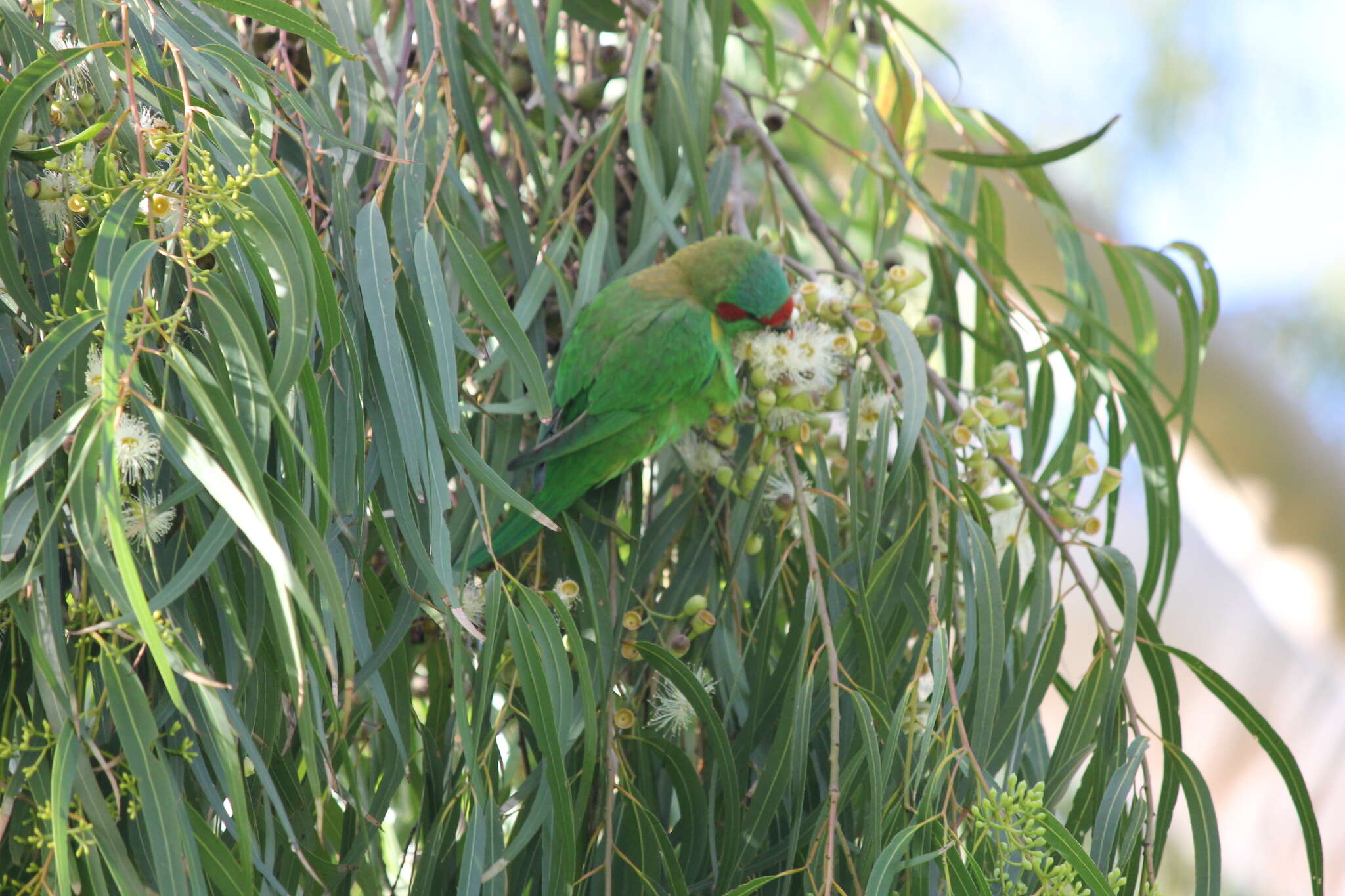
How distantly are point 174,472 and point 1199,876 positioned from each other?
2.74 feet

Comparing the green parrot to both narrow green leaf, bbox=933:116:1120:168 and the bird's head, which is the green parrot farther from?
narrow green leaf, bbox=933:116:1120:168

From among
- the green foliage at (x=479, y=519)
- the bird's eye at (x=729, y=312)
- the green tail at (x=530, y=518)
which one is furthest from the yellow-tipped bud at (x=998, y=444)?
the green tail at (x=530, y=518)

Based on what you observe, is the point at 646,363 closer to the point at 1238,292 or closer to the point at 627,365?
the point at 627,365

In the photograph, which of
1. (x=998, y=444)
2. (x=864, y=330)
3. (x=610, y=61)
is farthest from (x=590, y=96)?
(x=998, y=444)

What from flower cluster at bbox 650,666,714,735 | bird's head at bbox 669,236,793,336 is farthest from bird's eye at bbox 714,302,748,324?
flower cluster at bbox 650,666,714,735

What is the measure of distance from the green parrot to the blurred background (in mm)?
917

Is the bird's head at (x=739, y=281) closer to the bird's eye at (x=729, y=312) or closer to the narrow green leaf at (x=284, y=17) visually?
the bird's eye at (x=729, y=312)

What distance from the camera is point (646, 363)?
3.12 feet

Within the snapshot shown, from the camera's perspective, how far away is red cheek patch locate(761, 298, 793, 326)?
3.31ft

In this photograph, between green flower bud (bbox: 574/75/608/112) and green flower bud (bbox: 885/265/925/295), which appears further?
green flower bud (bbox: 574/75/608/112)

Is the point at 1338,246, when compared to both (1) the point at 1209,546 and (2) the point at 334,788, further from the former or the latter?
(2) the point at 334,788

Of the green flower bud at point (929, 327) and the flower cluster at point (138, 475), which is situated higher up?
the green flower bud at point (929, 327)

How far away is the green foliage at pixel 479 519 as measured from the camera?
1.97 ft

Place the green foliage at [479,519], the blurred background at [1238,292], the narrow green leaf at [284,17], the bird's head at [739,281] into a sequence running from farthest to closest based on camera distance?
the blurred background at [1238,292] < the bird's head at [739,281] < the narrow green leaf at [284,17] < the green foliage at [479,519]
